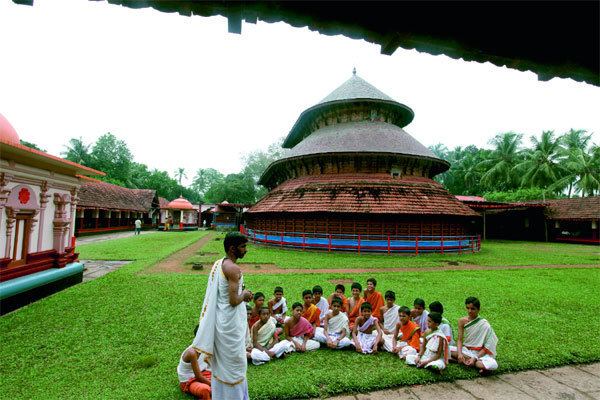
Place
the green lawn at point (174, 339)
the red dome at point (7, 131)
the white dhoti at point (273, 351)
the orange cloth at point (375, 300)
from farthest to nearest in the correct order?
1. the red dome at point (7, 131)
2. the orange cloth at point (375, 300)
3. the white dhoti at point (273, 351)
4. the green lawn at point (174, 339)

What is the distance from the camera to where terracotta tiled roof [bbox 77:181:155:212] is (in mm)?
24708

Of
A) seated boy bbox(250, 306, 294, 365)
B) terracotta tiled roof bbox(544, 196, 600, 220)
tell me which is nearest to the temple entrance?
seated boy bbox(250, 306, 294, 365)

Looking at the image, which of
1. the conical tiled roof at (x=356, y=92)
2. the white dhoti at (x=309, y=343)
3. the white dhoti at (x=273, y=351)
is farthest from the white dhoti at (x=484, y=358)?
the conical tiled roof at (x=356, y=92)

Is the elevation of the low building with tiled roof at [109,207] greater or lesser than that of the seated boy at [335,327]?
greater

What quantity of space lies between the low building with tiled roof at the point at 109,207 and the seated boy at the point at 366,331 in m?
22.6

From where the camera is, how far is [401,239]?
1498cm

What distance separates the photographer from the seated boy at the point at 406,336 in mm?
4141

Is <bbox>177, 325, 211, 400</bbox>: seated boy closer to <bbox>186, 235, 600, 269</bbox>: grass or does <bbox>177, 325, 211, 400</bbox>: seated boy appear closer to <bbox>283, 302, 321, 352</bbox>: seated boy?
<bbox>283, 302, 321, 352</bbox>: seated boy

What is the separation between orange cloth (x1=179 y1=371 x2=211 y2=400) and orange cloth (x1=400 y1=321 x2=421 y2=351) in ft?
8.94

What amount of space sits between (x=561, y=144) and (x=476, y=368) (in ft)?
145

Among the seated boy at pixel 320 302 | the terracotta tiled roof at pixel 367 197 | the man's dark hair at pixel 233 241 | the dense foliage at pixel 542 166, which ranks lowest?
the seated boy at pixel 320 302

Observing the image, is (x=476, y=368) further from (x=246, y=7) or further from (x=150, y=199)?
(x=150, y=199)

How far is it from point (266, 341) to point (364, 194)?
40.2 feet

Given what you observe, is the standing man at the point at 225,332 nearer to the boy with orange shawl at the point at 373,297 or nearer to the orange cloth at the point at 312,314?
the orange cloth at the point at 312,314
